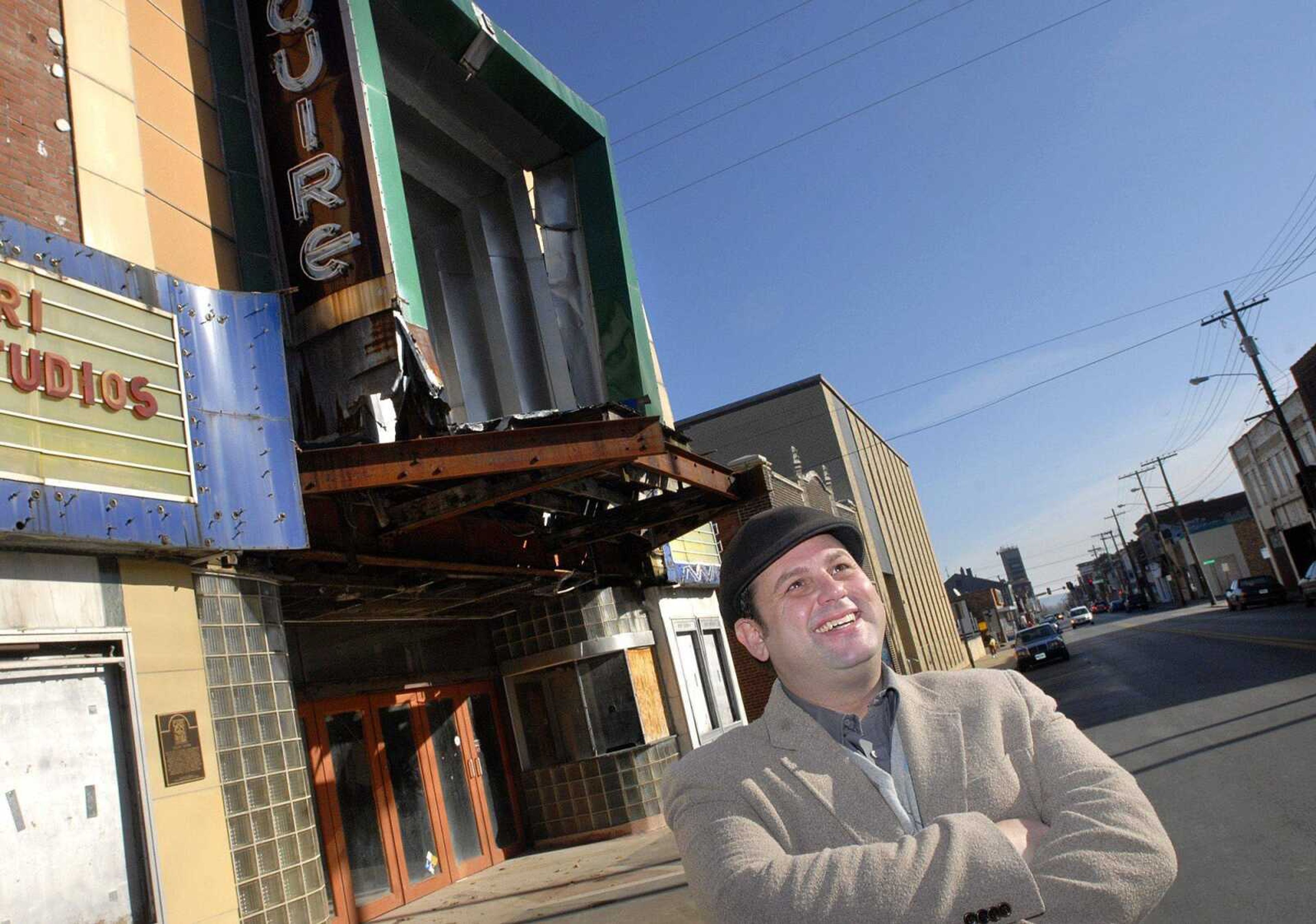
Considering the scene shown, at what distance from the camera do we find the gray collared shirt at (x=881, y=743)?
2006 millimetres

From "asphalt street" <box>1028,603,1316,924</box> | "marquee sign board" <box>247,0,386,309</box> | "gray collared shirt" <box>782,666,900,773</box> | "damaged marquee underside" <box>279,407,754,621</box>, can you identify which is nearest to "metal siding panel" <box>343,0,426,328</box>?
"marquee sign board" <box>247,0,386,309</box>

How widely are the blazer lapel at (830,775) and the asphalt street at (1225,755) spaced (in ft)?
14.4

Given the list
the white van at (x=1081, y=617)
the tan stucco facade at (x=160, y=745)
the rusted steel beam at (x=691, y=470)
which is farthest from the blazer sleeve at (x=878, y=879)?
the white van at (x=1081, y=617)

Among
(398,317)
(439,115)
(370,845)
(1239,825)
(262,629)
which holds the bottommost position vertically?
(1239,825)

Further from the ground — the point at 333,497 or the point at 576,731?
the point at 333,497

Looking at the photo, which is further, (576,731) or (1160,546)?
(1160,546)

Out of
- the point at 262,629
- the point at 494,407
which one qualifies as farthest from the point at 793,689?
the point at 494,407

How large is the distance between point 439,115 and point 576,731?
885 centimetres

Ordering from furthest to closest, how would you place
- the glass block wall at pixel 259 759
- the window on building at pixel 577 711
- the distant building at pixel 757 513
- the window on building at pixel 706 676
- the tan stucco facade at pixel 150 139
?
the distant building at pixel 757 513
the window on building at pixel 706 676
the window on building at pixel 577 711
the tan stucco facade at pixel 150 139
the glass block wall at pixel 259 759

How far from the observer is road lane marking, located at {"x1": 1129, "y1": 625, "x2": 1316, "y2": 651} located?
18.7 m

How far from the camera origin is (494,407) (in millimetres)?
13266

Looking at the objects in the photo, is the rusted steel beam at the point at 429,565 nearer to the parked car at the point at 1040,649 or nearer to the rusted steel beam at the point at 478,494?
the rusted steel beam at the point at 478,494

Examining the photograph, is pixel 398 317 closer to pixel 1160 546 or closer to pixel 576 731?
pixel 576 731

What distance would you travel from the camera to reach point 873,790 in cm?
203
